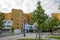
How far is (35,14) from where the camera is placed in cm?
3309

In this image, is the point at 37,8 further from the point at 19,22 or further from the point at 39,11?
the point at 19,22

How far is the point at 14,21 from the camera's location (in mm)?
129250

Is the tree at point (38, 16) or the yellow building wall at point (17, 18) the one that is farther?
the yellow building wall at point (17, 18)

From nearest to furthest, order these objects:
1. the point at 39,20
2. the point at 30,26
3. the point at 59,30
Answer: the point at 39,20, the point at 59,30, the point at 30,26

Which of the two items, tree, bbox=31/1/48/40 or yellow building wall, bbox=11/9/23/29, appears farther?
yellow building wall, bbox=11/9/23/29

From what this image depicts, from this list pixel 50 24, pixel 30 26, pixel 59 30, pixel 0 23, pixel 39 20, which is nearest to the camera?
pixel 39 20

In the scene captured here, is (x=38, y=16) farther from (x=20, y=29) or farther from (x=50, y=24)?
(x=20, y=29)

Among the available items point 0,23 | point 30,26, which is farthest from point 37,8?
point 30,26

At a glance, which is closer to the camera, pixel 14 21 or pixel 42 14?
pixel 42 14

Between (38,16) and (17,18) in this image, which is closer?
(38,16)

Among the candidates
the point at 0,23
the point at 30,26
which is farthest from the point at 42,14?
the point at 30,26

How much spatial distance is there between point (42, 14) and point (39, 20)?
1643 mm

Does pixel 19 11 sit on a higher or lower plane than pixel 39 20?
higher

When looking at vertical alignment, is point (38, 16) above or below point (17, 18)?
below
